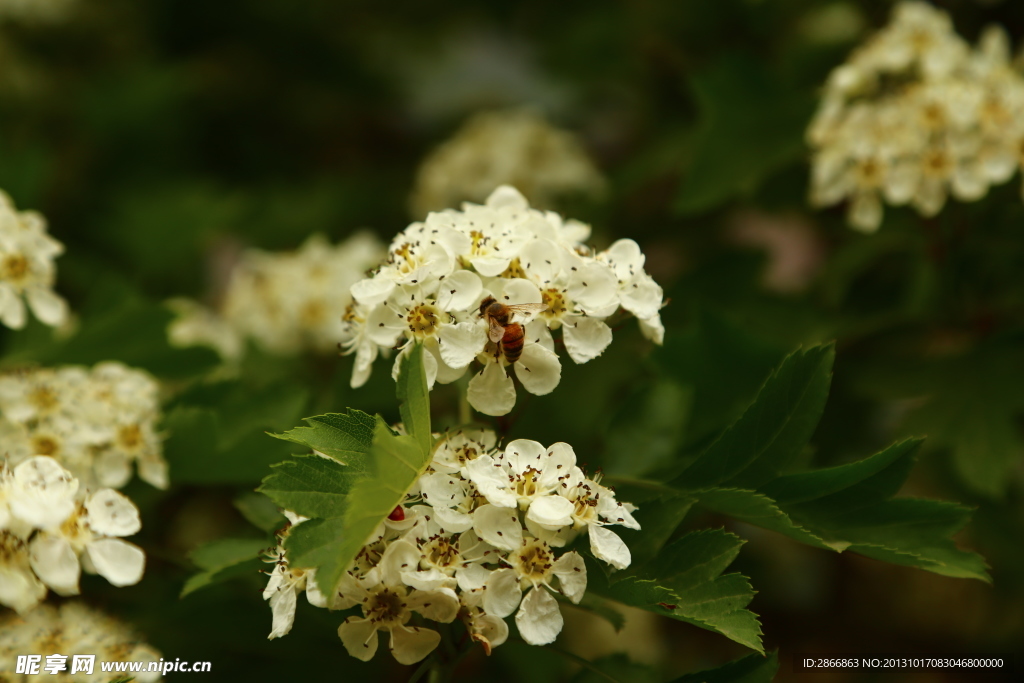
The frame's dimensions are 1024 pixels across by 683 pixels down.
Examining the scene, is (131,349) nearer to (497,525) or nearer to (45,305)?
(45,305)

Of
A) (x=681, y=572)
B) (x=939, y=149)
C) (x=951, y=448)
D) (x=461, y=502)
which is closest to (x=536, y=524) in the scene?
(x=461, y=502)

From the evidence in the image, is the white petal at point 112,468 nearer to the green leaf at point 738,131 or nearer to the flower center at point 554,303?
the flower center at point 554,303

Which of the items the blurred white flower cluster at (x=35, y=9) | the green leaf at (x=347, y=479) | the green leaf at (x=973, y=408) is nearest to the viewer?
the green leaf at (x=347, y=479)

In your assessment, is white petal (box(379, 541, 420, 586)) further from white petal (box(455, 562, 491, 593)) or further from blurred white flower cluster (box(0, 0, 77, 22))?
blurred white flower cluster (box(0, 0, 77, 22))

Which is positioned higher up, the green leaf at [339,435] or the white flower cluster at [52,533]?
the green leaf at [339,435]

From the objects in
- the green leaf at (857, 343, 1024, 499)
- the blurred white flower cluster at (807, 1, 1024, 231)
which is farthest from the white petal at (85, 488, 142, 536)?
the blurred white flower cluster at (807, 1, 1024, 231)

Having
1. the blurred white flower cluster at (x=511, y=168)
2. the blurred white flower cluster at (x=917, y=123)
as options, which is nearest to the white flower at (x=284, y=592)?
the blurred white flower cluster at (x=917, y=123)

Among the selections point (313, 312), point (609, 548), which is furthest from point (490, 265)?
point (313, 312)
